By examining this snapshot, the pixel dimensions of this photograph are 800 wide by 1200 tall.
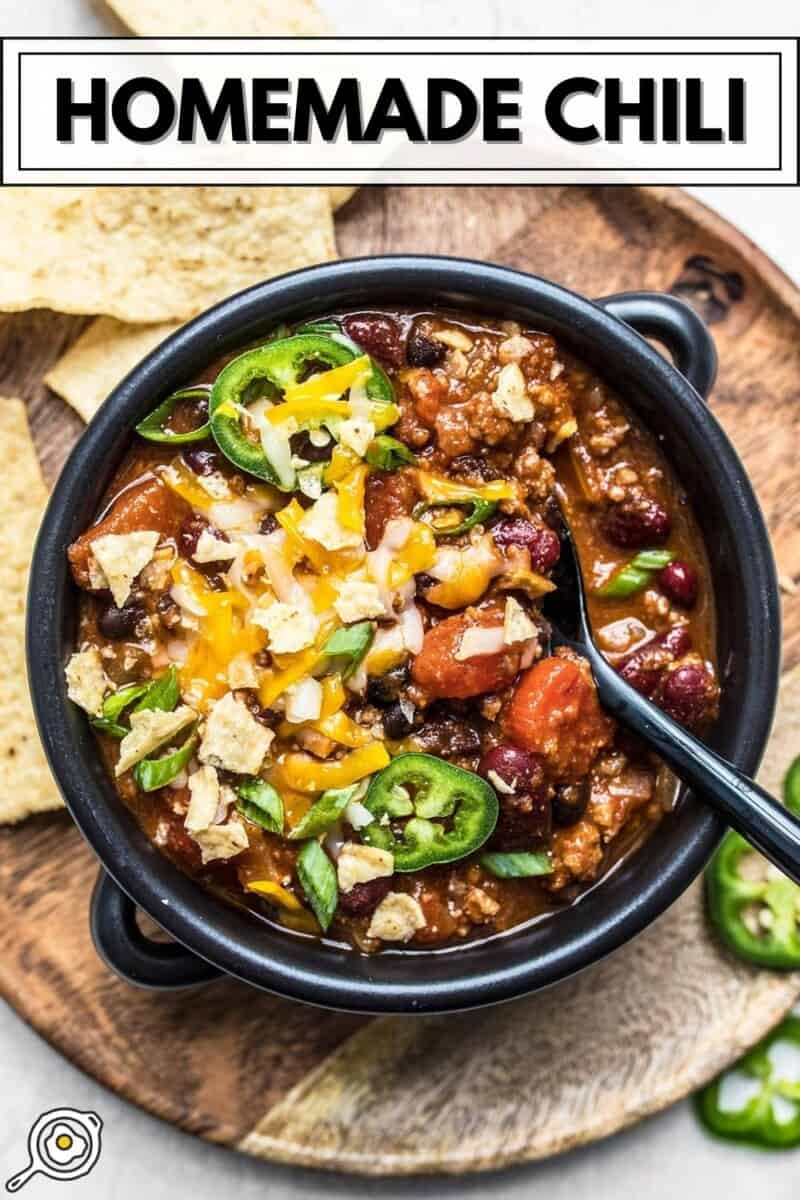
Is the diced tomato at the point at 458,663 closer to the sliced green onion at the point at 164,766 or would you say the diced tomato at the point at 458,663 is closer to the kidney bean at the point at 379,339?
the sliced green onion at the point at 164,766

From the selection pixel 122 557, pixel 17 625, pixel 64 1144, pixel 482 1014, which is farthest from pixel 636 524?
pixel 64 1144

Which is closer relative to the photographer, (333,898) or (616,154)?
(333,898)

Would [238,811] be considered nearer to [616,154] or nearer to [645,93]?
[616,154]

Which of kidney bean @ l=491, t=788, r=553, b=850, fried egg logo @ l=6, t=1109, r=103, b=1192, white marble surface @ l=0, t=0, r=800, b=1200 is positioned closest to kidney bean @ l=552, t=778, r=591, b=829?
kidney bean @ l=491, t=788, r=553, b=850

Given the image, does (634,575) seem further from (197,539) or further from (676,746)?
(197,539)

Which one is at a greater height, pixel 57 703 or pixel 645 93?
pixel 645 93

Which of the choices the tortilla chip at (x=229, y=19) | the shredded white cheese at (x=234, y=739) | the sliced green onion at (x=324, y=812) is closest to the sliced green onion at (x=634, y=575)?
the sliced green onion at (x=324, y=812)

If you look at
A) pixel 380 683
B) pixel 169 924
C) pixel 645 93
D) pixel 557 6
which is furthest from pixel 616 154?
pixel 169 924
